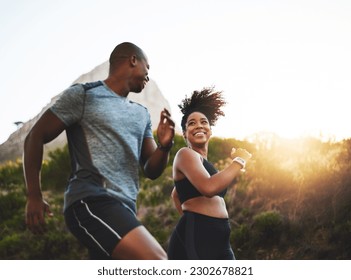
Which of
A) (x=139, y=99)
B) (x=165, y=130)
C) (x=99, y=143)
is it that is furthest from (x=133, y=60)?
(x=139, y=99)

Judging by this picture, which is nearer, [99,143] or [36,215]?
[36,215]

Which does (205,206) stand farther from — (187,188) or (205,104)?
(205,104)

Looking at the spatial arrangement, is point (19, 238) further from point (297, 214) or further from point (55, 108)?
point (55, 108)

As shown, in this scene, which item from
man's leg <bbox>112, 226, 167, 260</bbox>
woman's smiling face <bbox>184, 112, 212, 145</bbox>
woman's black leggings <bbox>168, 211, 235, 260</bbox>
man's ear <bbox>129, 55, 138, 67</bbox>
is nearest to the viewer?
man's leg <bbox>112, 226, 167, 260</bbox>

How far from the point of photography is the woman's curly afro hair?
3830 millimetres

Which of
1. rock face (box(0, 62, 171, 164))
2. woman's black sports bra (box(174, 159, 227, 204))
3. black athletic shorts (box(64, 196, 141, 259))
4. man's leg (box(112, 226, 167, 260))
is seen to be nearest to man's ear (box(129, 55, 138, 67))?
woman's black sports bra (box(174, 159, 227, 204))

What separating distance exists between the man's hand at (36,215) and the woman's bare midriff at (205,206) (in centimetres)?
113

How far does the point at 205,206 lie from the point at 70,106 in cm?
117

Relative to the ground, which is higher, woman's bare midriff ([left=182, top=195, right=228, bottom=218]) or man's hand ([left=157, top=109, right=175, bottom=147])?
man's hand ([left=157, top=109, right=175, bottom=147])

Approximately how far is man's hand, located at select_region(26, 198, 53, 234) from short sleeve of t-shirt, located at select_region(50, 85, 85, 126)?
0.45 metres

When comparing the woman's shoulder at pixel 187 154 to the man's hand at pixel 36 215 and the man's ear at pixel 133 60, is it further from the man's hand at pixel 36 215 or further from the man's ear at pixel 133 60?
the man's hand at pixel 36 215

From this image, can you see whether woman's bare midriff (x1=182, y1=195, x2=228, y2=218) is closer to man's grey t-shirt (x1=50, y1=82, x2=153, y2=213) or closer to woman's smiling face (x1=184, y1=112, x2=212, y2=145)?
woman's smiling face (x1=184, y1=112, x2=212, y2=145)

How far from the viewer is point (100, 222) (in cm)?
227

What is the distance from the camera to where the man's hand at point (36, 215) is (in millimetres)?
2295
